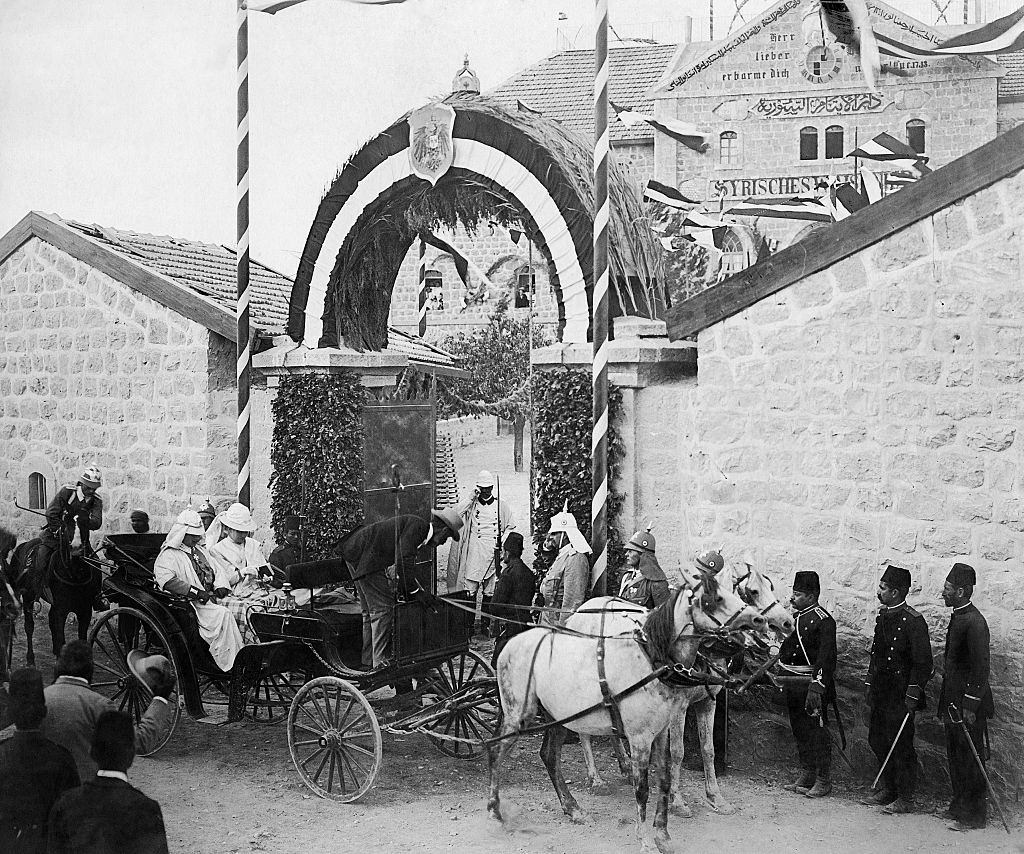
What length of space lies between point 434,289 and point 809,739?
18.8ft

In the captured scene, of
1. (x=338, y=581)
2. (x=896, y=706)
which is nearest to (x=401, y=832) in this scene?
(x=338, y=581)

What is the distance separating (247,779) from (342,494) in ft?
9.09

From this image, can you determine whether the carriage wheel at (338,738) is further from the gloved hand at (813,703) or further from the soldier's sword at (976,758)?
the soldier's sword at (976,758)

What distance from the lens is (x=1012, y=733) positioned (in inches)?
188

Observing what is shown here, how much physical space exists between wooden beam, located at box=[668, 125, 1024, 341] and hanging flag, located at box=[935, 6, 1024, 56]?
0.99 meters

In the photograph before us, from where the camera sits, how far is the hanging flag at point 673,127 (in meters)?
9.31

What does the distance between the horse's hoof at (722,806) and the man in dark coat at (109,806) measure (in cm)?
272

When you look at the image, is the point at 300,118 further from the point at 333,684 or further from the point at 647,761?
the point at 647,761

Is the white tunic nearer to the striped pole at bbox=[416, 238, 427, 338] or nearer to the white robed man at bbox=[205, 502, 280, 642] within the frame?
the white robed man at bbox=[205, 502, 280, 642]

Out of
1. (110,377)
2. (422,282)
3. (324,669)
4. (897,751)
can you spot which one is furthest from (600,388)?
(110,377)

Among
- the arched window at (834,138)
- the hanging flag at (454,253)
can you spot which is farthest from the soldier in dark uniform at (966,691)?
the hanging flag at (454,253)

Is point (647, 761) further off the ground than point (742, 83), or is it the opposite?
point (742, 83)

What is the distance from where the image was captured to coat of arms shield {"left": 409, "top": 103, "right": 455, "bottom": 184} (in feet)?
22.1

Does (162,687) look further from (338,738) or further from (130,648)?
(130,648)
